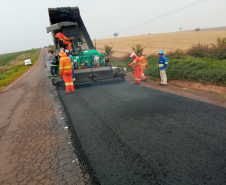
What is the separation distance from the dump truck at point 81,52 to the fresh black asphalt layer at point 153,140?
303cm

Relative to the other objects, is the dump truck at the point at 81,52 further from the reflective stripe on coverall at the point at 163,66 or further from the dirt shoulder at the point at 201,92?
the dirt shoulder at the point at 201,92

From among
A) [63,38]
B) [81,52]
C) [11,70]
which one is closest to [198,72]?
[81,52]

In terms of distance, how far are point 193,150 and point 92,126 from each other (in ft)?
6.78

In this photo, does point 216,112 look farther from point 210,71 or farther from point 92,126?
point 210,71

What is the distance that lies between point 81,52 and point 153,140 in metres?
7.06

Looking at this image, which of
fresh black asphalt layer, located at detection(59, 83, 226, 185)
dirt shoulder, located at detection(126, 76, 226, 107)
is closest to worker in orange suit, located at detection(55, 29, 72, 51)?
fresh black asphalt layer, located at detection(59, 83, 226, 185)

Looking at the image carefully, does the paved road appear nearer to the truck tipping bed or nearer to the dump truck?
the dump truck

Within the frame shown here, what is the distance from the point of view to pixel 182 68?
9.59 metres

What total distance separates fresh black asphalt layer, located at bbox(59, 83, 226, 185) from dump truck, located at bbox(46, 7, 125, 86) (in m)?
3.03

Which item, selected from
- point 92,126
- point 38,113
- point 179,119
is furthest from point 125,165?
point 38,113

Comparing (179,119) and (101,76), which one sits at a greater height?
(101,76)

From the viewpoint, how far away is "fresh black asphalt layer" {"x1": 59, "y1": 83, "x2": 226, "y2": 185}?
2742 millimetres

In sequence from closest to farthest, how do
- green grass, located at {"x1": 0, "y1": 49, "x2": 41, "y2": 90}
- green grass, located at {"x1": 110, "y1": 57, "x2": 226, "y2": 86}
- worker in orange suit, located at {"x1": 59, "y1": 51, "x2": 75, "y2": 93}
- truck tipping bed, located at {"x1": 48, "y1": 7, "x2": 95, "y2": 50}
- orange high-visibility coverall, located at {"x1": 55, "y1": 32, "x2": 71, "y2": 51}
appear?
green grass, located at {"x1": 110, "y1": 57, "x2": 226, "y2": 86} < worker in orange suit, located at {"x1": 59, "y1": 51, "x2": 75, "y2": 93} < orange high-visibility coverall, located at {"x1": 55, "y1": 32, "x2": 71, "y2": 51} < truck tipping bed, located at {"x1": 48, "y1": 7, "x2": 95, "y2": 50} < green grass, located at {"x1": 0, "y1": 49, "x2": 41, "y2": 90}

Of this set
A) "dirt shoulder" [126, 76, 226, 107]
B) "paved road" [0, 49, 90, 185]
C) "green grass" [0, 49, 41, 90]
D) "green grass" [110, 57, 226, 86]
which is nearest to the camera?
"paved road" [0, 49, 90, 185]
